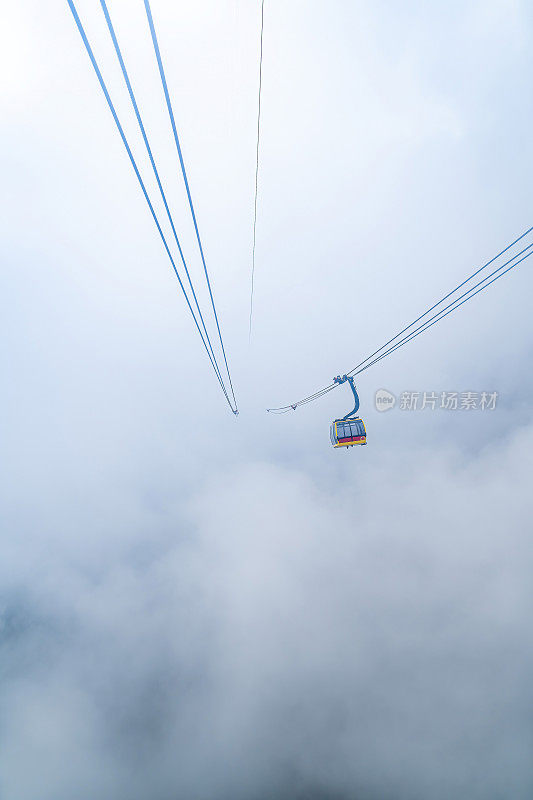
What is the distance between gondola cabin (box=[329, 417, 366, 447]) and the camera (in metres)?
22.7

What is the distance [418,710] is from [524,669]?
213 ft

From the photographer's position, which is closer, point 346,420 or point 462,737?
point 346,420

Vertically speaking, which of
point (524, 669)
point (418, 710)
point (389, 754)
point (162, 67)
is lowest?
point (389, 754)

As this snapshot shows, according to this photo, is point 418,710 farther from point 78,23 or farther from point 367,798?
point 78,23

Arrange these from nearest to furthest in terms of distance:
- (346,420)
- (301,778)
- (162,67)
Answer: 1. (162,67)
2. (346,420)
3. (301,778)

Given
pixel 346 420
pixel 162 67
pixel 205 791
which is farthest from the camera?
pixel 205 791

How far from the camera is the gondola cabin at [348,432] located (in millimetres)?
22688

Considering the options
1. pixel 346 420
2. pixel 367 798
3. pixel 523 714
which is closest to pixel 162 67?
pixel 346 420

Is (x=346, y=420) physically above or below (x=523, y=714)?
above

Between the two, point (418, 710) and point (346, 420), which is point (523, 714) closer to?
point (418, 710)

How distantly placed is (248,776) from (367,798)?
67082 millimetres

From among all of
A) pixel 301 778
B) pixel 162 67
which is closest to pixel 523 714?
pixel 301 778

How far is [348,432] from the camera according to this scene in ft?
75.2

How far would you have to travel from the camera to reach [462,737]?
191 m
